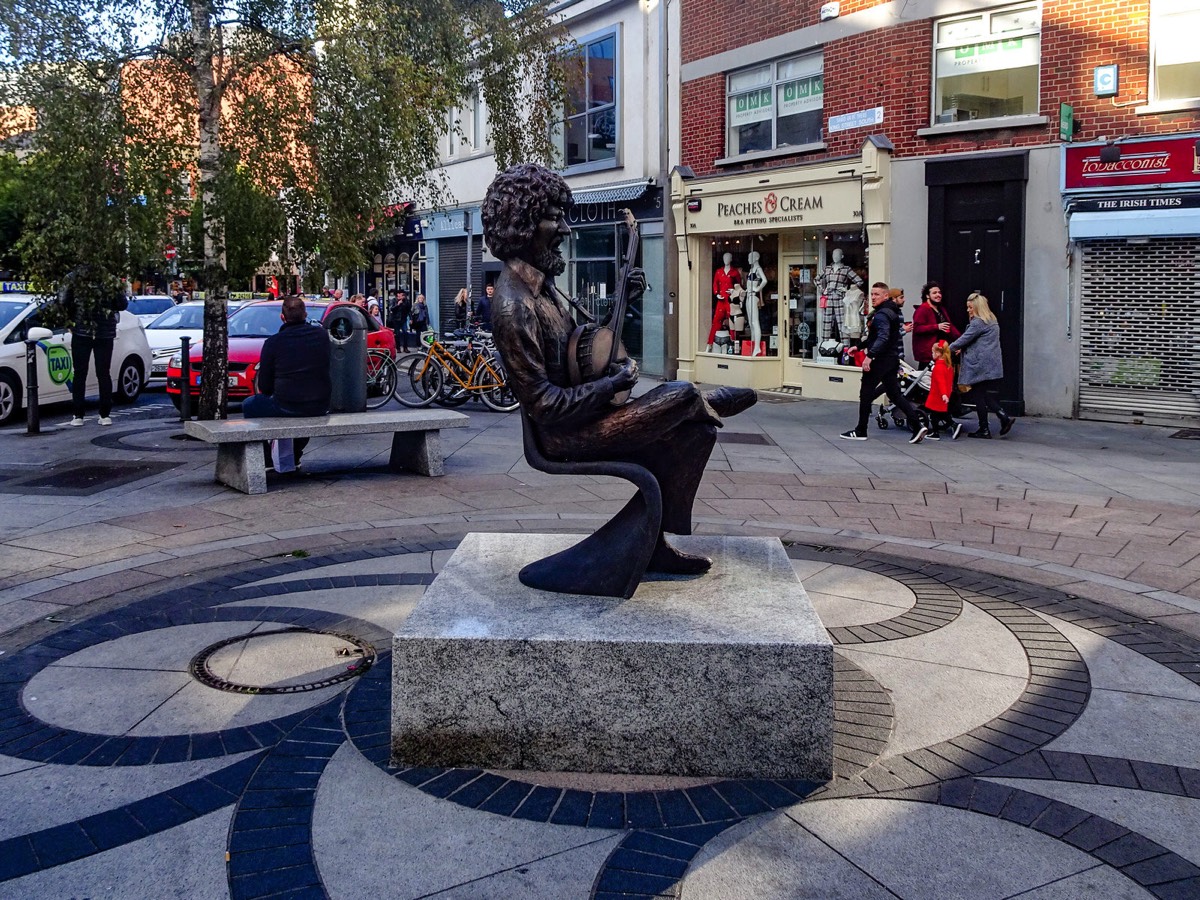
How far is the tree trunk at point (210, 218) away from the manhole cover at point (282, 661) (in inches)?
295

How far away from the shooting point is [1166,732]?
4.33 metres

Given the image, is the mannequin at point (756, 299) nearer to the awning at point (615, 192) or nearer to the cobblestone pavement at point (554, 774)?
the awning at point (615, 192)

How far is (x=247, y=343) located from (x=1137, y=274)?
12.0 meters

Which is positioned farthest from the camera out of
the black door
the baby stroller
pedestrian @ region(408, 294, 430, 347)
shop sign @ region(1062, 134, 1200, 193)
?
pedestrian @ region(408, 294, 430, 347)

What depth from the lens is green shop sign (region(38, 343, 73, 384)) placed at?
605 inches

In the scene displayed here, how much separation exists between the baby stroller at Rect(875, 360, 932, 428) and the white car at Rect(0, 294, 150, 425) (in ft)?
32.8

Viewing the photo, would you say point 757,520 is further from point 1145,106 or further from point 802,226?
point 802,226

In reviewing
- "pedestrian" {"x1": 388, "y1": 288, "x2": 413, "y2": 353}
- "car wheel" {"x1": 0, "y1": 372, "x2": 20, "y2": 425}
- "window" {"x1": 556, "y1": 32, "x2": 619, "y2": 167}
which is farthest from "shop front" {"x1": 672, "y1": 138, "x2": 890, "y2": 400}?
"pedestrian" {"x1": 388, "y1": 288, "x2": 413, "y2": 353}

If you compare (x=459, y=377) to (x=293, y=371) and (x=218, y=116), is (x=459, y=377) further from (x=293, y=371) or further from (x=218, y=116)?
(x=293, y=371)

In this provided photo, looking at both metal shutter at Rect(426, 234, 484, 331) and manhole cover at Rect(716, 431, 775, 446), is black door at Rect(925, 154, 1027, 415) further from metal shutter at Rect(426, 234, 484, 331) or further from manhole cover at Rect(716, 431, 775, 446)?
metal shutter at Rect(426, 234, 484, 331)

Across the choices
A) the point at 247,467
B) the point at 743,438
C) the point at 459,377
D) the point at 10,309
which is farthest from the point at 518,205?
the point at 10,309

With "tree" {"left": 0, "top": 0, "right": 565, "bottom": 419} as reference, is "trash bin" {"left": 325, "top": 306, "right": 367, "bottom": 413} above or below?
below

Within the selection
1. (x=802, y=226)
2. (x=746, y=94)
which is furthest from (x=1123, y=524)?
(x=746, y=94)

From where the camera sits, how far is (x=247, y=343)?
16.2 m
